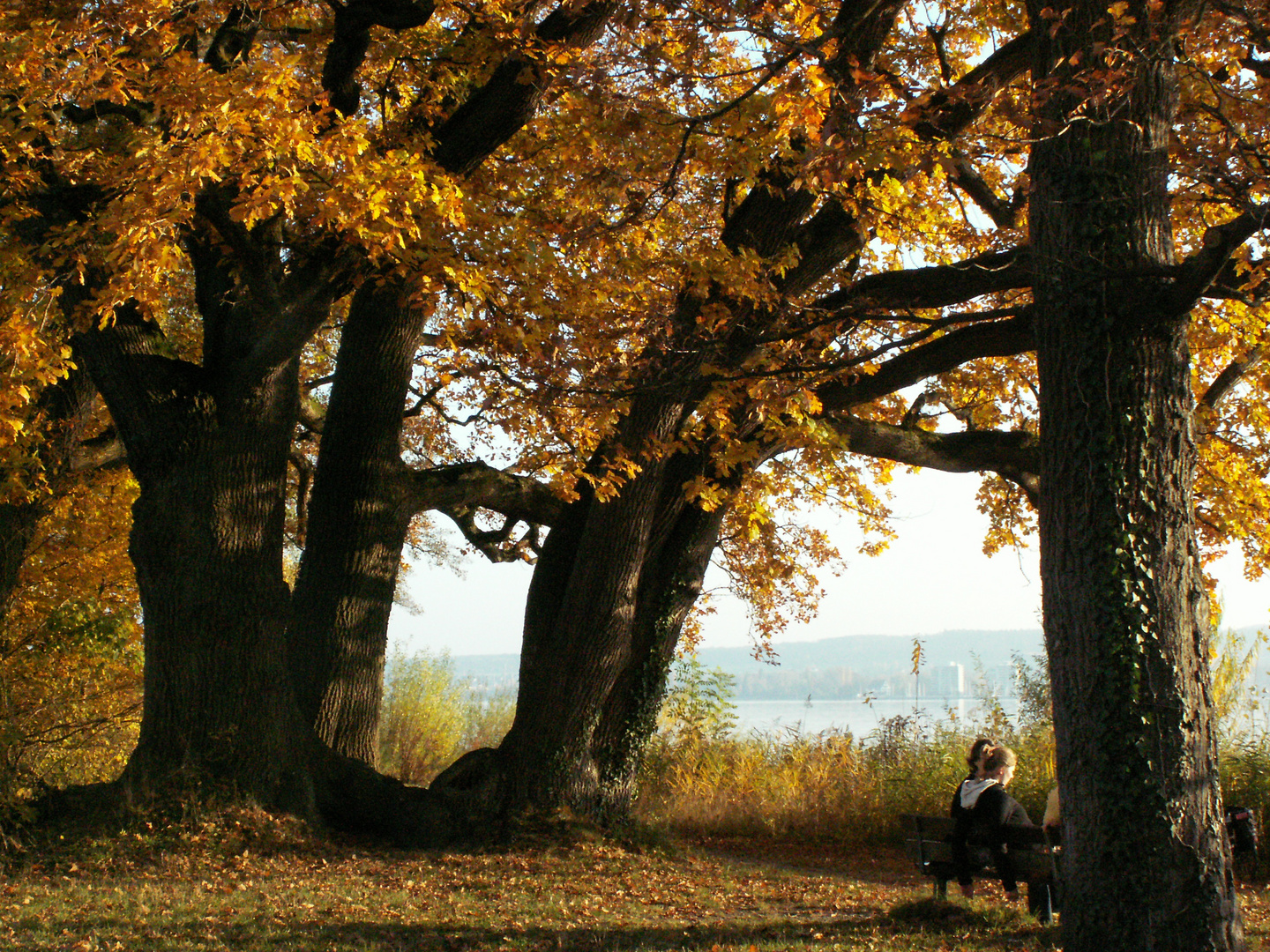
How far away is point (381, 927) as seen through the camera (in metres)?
5.86

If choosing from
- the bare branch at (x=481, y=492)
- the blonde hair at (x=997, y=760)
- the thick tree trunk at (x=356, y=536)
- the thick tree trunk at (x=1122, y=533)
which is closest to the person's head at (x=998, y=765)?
the blonde hair at (x=997, y=760)

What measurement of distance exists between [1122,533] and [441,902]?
4.74 m

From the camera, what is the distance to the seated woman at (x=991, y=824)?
6.67 metres

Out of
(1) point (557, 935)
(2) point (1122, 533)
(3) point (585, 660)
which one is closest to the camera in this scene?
(2) point (1122, 533)

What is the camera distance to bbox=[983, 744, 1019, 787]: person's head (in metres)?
7.08

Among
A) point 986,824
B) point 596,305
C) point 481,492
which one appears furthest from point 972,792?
point 481,492

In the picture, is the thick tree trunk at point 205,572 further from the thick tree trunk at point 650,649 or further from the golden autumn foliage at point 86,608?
the golden autumn foliage at point 86,608

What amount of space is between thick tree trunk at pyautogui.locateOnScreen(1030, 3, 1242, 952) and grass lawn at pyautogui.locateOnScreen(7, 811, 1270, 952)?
3.62 ft

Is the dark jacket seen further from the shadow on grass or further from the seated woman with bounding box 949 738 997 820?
the shadow on grass

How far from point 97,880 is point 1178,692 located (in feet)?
22.4

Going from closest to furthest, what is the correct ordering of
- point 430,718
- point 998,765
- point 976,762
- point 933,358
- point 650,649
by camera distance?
point 998,765, point 976,762, point 933,358, point 650,649, point 430,718

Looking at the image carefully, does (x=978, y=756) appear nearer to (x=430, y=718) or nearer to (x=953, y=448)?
(x=953, y=448)

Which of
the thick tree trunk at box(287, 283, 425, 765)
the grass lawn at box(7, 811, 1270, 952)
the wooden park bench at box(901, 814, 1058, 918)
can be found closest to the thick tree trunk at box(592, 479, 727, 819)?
the grass lawn at box(7, 811, 1270, 952)

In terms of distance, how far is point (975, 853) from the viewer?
6879 millimetres
